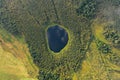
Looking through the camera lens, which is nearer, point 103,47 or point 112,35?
point 112,35

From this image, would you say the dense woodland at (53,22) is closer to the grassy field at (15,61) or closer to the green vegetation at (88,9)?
the green vegetation at (88,9)

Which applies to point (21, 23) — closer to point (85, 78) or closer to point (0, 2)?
point (0, 2)

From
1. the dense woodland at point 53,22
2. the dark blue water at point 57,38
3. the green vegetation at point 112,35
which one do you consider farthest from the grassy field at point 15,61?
the green vegetation at point 112,35

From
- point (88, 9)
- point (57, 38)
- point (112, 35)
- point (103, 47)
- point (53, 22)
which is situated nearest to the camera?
point (112, 35)

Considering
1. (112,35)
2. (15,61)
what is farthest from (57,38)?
(112,35)

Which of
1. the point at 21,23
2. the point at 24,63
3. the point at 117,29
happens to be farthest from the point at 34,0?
the point at 117,29

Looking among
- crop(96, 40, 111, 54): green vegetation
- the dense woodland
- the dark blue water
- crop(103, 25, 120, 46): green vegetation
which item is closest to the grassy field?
the dense woodland

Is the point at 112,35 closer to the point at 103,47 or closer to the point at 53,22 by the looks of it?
the point at 103,47
